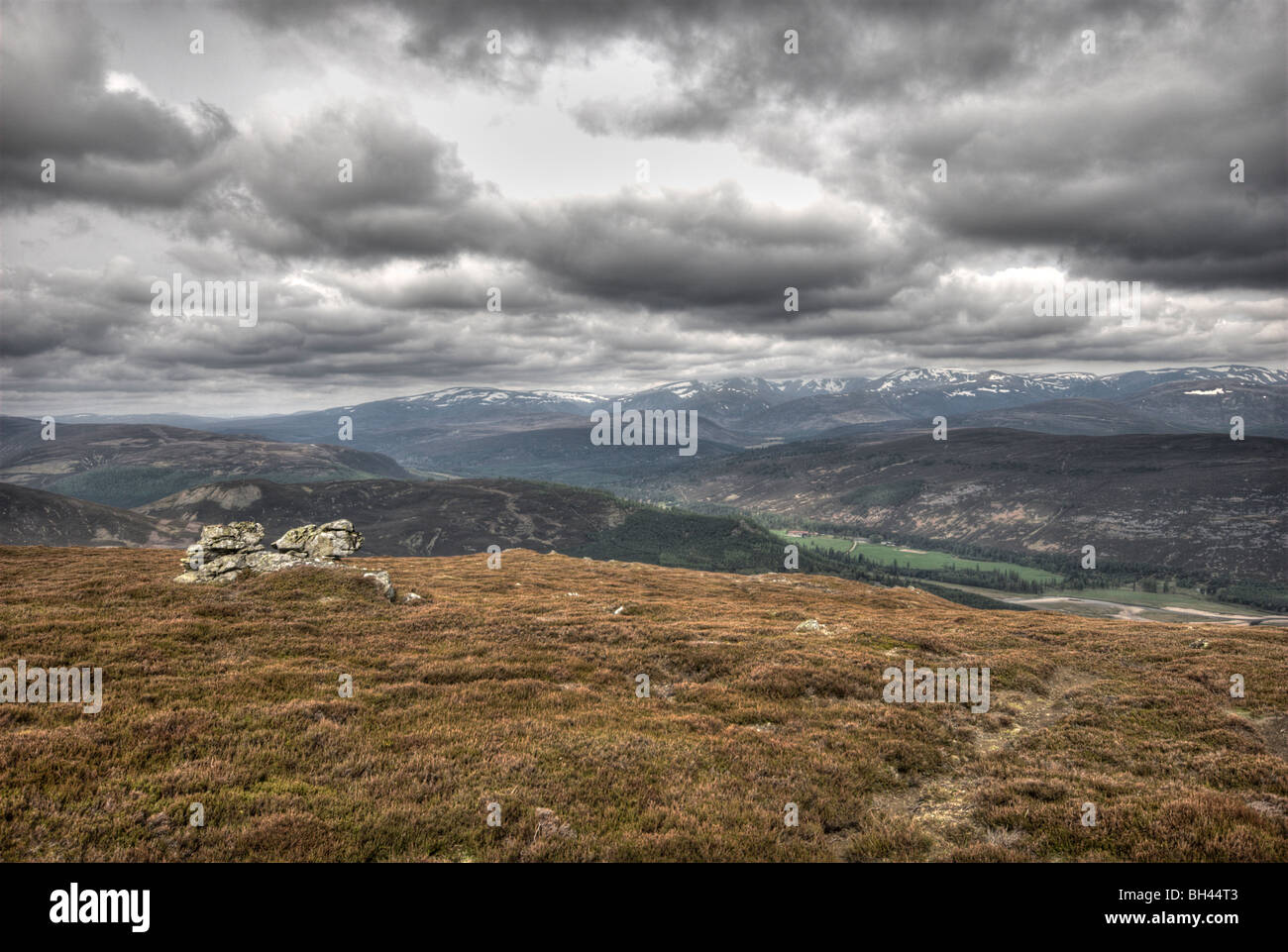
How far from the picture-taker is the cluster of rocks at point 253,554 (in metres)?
32.8

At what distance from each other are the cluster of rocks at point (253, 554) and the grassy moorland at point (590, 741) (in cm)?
279

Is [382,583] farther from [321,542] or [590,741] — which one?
[590,741]

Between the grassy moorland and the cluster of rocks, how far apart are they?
2.79 m

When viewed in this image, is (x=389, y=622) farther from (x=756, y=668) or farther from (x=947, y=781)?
(x=947, y=781)

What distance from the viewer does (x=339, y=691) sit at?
699 inches

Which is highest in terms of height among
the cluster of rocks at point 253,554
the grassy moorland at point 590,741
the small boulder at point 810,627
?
the cluster of rocks at point 253,554

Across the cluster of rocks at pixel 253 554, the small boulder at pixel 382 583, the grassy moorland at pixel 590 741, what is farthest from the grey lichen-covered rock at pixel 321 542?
the grassy moorland at pixel 590 741

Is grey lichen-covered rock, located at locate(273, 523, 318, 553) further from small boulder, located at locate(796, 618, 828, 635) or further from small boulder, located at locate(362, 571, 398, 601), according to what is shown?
small boulder, located at locate(796, 618, 828, 635)

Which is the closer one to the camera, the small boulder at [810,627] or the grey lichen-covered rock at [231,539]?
the small boulder at [810,627]

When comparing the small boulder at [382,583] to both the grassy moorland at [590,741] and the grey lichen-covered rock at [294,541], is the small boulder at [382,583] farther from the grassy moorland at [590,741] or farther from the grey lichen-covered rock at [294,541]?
the grey lichen-covered rock at [294,541]

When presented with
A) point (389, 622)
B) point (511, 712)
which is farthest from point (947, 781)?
point (389, 622)
